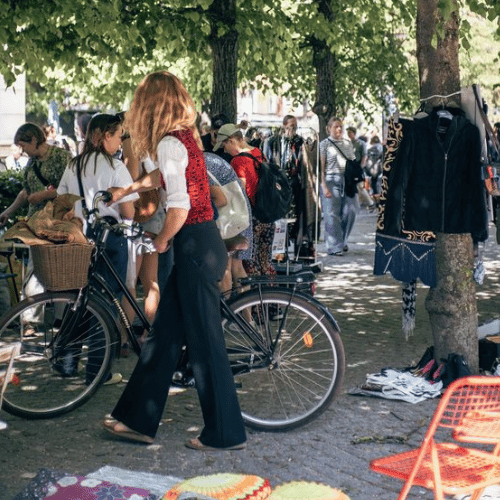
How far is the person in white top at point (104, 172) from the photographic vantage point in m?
7.86

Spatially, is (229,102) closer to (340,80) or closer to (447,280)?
(447,280)

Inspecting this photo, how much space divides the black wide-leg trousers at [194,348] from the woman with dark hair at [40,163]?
3.41 meters

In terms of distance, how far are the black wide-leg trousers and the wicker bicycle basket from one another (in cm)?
73

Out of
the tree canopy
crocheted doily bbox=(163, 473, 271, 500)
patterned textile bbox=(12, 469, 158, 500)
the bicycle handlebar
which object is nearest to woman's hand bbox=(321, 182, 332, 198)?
the tree canopy

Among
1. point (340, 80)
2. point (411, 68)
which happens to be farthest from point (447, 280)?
point (411, 68)

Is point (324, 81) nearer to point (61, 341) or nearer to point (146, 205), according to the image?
point (146, 205)

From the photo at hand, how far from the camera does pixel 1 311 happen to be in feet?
29.9

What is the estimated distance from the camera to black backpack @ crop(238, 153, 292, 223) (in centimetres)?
959

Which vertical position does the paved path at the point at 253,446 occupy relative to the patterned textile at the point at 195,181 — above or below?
below

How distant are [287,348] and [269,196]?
10.3ft

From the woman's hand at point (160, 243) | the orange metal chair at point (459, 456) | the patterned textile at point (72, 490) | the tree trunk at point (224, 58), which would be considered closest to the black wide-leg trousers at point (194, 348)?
the woman's hand at point (160, 243)

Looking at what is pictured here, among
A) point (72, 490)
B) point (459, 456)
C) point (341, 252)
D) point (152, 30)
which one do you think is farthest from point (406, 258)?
point (341, 252)

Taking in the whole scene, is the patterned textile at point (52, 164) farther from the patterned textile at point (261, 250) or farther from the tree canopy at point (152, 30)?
the tree canopy at point (152, 30)

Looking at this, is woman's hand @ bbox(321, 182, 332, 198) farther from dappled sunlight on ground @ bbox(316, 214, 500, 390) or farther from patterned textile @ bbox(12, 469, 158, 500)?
patterned textile @ bbox(12, 469, 158, 500)
